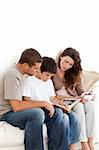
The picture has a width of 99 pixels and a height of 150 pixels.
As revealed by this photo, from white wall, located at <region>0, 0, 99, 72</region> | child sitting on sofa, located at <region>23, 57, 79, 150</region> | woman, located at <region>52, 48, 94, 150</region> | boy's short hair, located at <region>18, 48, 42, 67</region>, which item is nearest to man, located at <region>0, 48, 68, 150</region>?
boy's short hair, located at <region>18, 48, 42, 67</region>

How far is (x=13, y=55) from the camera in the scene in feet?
10.4

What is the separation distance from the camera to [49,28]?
138 inches

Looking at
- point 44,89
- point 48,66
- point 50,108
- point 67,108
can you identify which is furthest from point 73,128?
point 48,66

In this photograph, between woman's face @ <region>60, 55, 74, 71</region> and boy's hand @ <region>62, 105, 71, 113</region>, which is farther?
woman's face @ <region>60, 55, 74, 71</region>

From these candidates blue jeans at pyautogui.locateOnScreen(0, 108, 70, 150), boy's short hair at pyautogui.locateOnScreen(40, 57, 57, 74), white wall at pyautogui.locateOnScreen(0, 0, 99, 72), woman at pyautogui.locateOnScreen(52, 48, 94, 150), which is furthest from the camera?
white wall at pyautogui.locateOnScreen(0, 0, 99, 72)

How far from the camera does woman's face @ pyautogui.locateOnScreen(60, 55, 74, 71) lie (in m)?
3.11

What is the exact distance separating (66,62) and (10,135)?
37.4 inches

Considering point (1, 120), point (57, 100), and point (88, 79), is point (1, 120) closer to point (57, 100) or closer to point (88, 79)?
point (57, 100)

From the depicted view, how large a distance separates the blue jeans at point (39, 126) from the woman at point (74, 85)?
0.32 meters

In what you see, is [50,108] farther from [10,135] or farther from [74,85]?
[74,85]

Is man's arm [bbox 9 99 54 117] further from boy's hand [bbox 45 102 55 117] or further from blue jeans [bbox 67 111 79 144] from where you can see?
blue jeans [bbox 67 111 79 144]

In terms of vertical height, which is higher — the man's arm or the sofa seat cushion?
the man's arm

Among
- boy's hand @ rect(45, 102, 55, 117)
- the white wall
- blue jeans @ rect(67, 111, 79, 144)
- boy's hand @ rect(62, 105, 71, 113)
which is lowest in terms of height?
blue jeans @ rect(67, 111, 79, 144)

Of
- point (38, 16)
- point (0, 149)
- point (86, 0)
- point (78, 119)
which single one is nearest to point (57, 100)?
point (78, 119)
